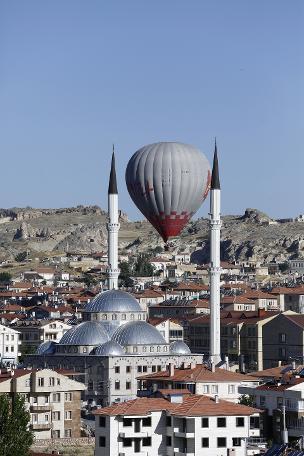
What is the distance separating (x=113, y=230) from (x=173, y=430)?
53548 millimetres

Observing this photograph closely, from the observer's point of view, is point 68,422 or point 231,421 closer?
point 231,421

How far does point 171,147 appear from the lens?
9662 centimetres

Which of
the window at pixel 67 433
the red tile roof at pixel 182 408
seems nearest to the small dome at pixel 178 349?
the window at pixel 67 433

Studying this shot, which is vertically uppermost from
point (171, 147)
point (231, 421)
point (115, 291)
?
point (171, 147)

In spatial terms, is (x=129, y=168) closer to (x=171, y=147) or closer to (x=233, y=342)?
(x=171, y=147)

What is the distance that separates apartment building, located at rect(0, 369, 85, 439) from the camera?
70312 mm

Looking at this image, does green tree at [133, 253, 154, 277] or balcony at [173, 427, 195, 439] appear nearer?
balcony at [173, 427, 195, 439]

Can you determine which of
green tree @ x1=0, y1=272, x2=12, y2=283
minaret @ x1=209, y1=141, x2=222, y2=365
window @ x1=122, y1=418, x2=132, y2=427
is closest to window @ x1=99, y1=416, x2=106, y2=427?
window @ x1=122, y1=418, x2=132, y2=427

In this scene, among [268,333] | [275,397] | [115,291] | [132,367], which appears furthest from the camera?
[268,333]

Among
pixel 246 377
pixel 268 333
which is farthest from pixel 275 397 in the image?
pixel 268 333

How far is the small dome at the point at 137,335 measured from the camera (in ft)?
316

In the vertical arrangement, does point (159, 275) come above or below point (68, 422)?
above

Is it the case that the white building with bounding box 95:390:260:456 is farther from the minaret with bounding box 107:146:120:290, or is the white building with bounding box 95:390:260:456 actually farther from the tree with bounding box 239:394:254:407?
the minaret with bounding box 107:146:120:290

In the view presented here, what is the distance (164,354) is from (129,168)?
9603 millimetres
